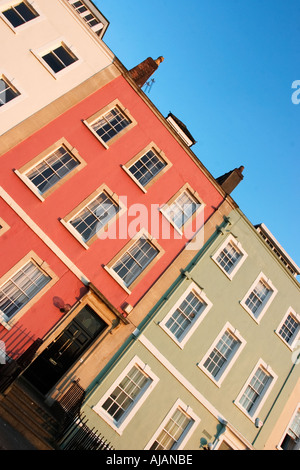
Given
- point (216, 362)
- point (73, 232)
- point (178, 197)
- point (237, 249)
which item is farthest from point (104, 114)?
point (216, 362)

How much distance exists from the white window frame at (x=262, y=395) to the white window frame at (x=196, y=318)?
4.02m

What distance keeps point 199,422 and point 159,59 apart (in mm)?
24188

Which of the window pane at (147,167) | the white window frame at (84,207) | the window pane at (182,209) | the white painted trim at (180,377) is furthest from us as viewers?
the window pane at (182,209)

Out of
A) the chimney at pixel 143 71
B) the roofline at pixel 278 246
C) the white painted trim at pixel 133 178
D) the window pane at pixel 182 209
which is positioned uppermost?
the chimney at pixel 143 71

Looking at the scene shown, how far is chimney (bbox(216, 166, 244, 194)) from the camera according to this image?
22.6m

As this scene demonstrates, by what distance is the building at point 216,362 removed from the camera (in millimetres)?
16000

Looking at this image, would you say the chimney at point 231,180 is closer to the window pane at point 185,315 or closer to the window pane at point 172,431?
the window pane at point 185,315

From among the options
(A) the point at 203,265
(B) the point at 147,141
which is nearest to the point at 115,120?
(B) the point at 147,141

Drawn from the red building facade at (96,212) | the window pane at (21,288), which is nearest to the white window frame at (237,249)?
the red building facade at (96,212)

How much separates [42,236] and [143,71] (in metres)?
14.7

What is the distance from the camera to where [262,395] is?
19359 millimetres

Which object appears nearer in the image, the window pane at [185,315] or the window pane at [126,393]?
the window pane at [126,393]

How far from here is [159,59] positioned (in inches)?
1101
